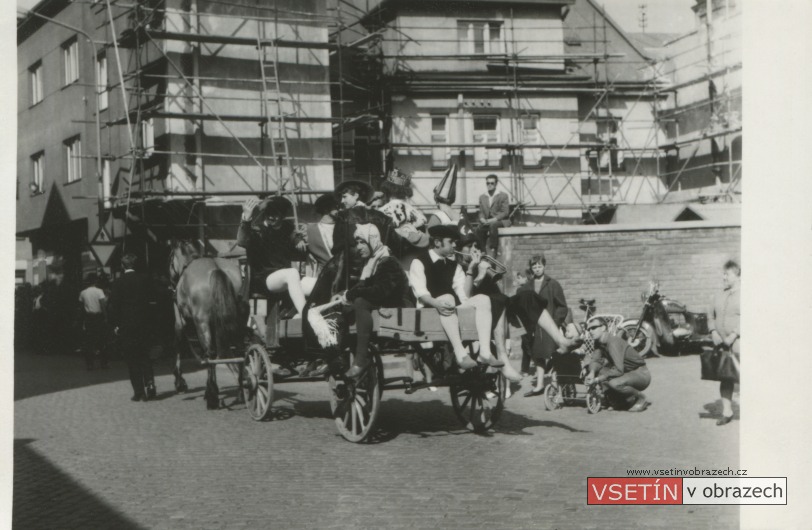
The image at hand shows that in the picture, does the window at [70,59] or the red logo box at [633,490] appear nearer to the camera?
the red logo box at [633,490]

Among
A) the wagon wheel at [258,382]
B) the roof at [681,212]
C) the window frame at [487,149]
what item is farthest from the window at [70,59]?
the window frame at [487,149]

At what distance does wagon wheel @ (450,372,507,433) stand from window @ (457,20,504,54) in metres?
20.3

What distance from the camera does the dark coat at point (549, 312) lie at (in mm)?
13312

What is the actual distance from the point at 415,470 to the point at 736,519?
8.35 ft

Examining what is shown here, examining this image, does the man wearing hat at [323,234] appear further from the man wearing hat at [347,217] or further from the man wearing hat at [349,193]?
the man wearing hat at [347,217]

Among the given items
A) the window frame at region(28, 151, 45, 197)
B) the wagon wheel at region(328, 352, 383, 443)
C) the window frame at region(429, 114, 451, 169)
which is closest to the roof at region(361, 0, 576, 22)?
the window frame at region(429, 114, 451, 169)

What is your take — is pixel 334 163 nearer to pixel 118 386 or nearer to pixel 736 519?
pixel 118 386

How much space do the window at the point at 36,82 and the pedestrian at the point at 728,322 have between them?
722 centimetres

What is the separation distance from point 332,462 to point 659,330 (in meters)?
9.78

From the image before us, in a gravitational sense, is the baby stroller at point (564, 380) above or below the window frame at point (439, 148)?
below

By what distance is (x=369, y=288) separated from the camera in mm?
9297

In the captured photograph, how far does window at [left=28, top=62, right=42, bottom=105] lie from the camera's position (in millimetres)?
9867

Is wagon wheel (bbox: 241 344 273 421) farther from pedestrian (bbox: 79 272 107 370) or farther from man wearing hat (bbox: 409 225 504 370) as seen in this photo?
pedestrian (bbox: 79 272 107 370)

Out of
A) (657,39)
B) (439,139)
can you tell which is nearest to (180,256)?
(657,39)
